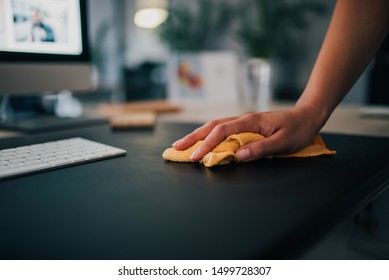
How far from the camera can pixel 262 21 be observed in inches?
76.9

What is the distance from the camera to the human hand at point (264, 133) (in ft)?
1.91

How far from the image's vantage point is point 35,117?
4.05ft

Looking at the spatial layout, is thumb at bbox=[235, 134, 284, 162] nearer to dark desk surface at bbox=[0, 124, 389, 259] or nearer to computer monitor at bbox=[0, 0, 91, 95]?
dark desk surface at bbox=[0, 124, 389, 259]

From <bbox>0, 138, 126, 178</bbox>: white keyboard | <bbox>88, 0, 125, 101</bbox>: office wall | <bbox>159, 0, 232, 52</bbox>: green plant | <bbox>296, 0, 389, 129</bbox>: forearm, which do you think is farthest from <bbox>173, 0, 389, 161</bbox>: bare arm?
<bbox>88, 0, 125, 101</bbox>: office wall

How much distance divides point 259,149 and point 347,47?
13.0 inches

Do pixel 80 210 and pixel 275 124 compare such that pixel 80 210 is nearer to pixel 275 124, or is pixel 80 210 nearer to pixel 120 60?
pixel 275 124

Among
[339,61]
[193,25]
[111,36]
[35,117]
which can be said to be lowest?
[35,117]

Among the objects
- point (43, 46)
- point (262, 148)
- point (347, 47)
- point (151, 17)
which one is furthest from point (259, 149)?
point (151, 17)

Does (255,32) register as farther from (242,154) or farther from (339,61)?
(242,154)

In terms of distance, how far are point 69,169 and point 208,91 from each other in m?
1.35

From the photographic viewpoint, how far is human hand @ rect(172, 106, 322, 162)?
58 cm

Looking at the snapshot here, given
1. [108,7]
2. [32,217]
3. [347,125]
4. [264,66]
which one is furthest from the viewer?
[108,7]

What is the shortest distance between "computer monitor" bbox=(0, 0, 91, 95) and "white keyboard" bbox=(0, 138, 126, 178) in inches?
18.0
